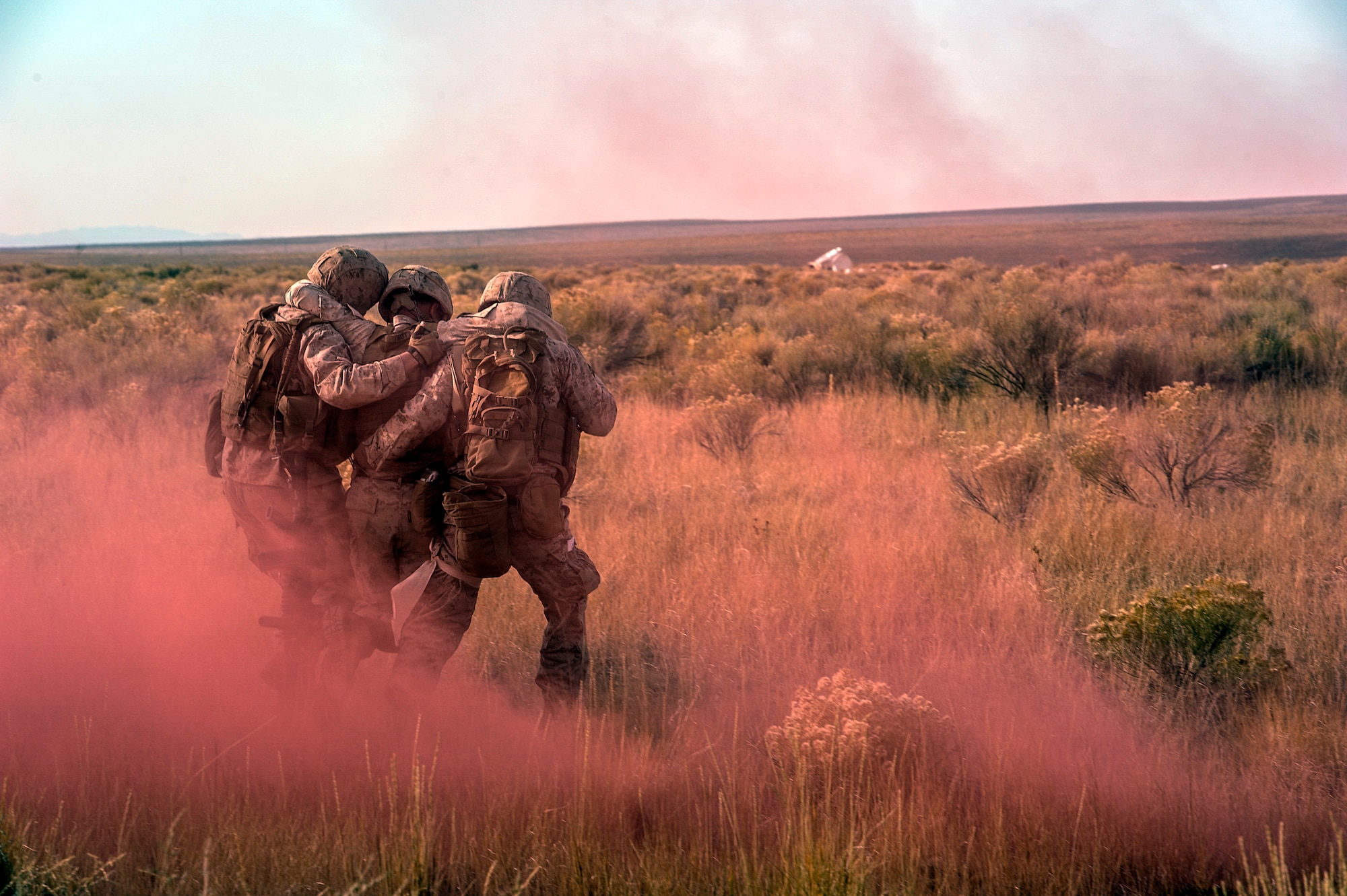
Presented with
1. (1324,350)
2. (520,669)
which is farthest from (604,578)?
(1324,350)

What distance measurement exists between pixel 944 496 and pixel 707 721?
3766 mm

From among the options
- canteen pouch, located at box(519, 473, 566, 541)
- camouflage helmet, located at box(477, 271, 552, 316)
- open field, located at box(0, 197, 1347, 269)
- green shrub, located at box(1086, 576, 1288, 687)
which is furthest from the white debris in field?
canteen pouch, located at box(519, 473, 566, 541)

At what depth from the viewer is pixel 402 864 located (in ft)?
9.11

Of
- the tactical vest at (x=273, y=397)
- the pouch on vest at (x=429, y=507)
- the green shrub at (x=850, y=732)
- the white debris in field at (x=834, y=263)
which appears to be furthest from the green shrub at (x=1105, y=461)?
the white debris in field at (x=834, y=263)

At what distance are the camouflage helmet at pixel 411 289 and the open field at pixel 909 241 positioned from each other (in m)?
48.3

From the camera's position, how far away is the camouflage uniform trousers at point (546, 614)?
11.9 ft

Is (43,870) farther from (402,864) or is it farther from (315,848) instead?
(402,864)

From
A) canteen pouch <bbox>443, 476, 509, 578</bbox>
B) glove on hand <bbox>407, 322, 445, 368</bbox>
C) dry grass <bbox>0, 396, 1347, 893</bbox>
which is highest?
glove on hand <bbox>407, 322, 445, 368</bbox>

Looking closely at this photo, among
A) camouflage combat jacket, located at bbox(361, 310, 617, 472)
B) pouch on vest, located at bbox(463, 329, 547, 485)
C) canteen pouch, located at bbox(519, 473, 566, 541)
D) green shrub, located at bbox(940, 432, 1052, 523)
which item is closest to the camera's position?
pouch on vest, located at bbox(463, 329, 547, 485)

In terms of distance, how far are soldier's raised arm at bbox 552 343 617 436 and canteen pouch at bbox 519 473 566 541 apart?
302 mm

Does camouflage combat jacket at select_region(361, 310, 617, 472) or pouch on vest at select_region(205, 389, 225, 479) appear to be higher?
camouflage combat jacket at select_region(361, 310, 617, 472)

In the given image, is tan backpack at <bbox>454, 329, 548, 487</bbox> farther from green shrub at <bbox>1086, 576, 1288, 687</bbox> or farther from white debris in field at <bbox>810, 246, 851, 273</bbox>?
white debris in field at <bbox>810, 246, 851, 273</bbox>

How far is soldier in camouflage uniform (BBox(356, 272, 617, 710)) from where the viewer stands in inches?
142

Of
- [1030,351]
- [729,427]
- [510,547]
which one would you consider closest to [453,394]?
[510,547]
